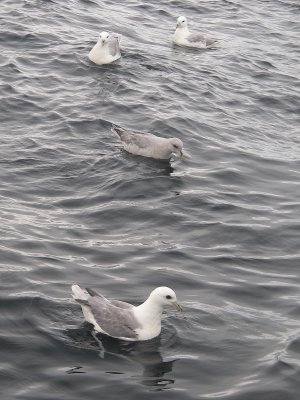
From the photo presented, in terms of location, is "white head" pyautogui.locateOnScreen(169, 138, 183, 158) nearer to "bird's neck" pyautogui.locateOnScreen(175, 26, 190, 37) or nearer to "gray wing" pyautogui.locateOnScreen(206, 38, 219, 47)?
"bird's neck" pyautogui.locateOnScreen(175, 26, 190, 37)

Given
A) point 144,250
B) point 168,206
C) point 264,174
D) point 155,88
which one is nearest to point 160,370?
point 144,250

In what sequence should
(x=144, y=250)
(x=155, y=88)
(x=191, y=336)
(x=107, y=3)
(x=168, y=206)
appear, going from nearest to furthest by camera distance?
(x=191, y=336) → (x=144, y=250) → (x=168, y=206) → (x=155, y=88) → (x=107, y=3)

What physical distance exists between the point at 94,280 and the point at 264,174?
20.1 ft

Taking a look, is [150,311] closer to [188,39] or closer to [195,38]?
[188,39]

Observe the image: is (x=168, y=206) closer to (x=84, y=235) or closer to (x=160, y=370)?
(x=84, y=235)

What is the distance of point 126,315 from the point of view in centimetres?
1132

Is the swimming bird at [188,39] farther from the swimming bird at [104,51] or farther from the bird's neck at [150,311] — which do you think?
the bird's neck at [150,311]

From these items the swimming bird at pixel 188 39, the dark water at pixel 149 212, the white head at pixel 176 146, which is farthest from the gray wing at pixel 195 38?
the white head at pixel 176 146

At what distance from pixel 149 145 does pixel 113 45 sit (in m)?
6.34

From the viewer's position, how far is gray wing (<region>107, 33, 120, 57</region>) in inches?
912

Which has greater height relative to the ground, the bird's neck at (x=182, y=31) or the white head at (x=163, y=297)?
the bird's neck at (x=182, y=31)

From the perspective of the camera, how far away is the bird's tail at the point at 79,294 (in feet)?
36.7

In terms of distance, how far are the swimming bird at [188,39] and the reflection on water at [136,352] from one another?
16382 millimetres

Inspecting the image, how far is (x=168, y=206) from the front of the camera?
1545 cm
